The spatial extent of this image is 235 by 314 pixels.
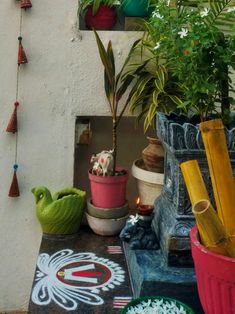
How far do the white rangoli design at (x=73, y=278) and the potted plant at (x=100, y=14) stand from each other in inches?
38.7

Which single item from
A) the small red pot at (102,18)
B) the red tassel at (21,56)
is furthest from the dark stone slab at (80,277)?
the small red pot at (102,18)

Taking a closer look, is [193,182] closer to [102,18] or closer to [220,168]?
[220,168]

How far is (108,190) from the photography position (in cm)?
183

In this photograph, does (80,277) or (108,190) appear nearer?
(80,277)

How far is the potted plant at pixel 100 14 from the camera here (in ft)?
6.25

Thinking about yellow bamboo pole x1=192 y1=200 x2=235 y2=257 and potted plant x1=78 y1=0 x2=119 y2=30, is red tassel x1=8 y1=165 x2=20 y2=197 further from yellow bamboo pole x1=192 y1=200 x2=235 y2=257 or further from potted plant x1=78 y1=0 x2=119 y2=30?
yellow bamboo pole x1=192 y1=200 x2=235 y2=257

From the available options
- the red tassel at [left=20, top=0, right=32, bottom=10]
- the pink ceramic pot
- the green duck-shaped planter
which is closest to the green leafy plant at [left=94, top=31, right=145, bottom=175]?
the pink ceramic pot

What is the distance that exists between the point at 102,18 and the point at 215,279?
51.7 inches

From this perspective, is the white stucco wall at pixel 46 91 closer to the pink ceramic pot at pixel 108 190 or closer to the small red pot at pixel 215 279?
the pink ceramic pot at pixel 108 190

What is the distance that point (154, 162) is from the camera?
1820mm

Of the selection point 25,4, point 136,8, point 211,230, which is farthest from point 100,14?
point 211,230

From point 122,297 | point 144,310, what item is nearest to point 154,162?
point 122,297

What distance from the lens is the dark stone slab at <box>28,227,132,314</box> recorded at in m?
1.36

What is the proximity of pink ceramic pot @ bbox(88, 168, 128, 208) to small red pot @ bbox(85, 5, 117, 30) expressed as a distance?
66 centimetres
